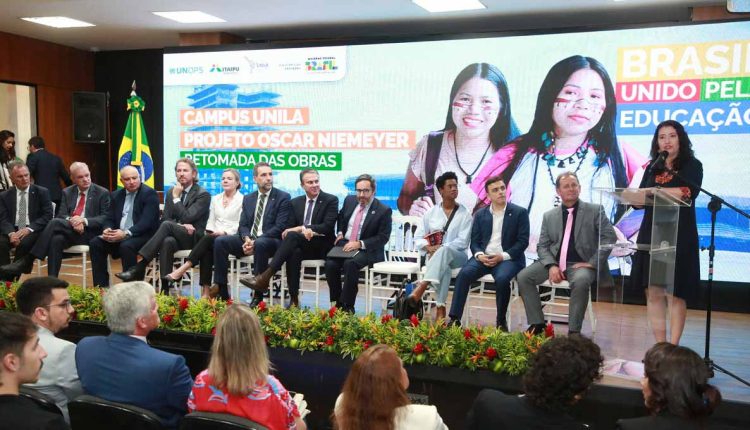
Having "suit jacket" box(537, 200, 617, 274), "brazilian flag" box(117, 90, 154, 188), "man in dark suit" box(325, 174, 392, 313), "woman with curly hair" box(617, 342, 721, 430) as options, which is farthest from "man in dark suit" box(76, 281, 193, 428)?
"brazilian flag" box(117, 90, 154, 188)

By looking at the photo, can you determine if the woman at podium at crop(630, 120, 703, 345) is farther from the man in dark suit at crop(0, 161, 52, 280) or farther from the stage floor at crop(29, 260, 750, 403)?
the man in dark suit at crop(0, 161, 52, 280)

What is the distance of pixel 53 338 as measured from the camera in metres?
2.78

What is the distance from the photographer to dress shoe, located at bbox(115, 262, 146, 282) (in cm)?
581

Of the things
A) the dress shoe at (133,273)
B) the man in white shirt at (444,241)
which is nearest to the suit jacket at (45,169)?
the dress shoe at (133,273)

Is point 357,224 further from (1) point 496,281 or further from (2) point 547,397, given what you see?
(2) point 547,397

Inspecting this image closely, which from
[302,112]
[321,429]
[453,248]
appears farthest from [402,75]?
[321,429]

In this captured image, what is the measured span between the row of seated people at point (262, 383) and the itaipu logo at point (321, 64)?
5.65 m

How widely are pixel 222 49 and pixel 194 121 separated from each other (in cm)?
93

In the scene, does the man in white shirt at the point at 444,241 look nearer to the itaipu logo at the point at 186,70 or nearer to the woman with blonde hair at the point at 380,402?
the woman with blonde hair at the point at 380,402

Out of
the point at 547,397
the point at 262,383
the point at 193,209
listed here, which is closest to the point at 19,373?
the point at 262,383

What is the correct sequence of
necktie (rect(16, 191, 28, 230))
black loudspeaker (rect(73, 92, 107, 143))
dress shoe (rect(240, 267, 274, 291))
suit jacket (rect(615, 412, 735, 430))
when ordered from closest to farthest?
1. suit jacket (rect(615, 412, 735, 430))
2. dress shoe (rect(240, 267, 274, 291))
3. necktie (rect(16, 191, 28, 230))
4. black loudspeaker (rect(73, 92, 107, 143))

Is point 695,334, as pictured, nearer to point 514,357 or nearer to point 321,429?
point 514,357

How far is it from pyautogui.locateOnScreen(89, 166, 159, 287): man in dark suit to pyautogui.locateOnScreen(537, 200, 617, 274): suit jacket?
335 centimetres

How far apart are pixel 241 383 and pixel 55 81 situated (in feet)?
29.5
